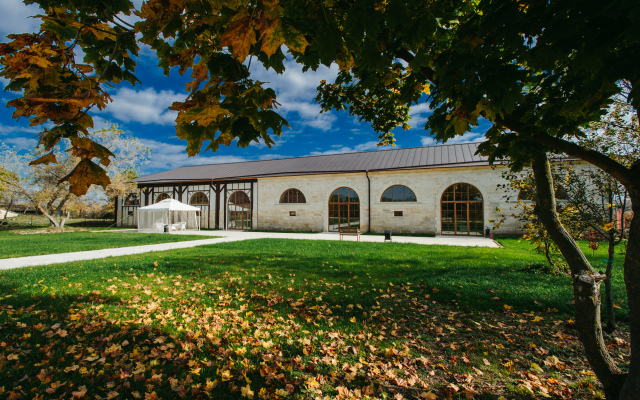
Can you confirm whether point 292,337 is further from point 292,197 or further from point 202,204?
point 202,204

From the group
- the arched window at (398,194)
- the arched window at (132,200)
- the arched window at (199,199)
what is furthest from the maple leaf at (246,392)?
the arched window at (132,200)

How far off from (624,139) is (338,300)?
488 cm

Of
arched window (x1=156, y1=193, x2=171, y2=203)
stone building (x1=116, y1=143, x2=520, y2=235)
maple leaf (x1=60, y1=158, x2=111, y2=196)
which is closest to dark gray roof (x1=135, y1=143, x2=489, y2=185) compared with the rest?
stone building (x1=116, y1=143, x2=520, y2=235)

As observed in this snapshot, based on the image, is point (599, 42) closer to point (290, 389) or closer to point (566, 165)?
point (290, 389)

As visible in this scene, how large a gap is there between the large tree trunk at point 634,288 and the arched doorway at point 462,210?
51.5 feet

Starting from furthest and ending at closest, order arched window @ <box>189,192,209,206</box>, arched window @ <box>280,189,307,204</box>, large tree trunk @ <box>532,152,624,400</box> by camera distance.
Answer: arched window @ <box>189,192,209,206</box>, arched window @ <box>280,189,307,204</box>, large tree trunk @ <box>532,152,624,400</box>

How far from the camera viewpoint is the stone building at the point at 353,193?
1594 centimetres

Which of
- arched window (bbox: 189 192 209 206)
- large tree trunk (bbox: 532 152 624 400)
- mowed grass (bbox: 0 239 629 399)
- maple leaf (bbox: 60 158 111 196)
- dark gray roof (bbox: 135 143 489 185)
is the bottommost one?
mowed grass (bbox: 0 239 629 399)

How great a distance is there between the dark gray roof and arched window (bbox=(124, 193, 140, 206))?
56.4 inches

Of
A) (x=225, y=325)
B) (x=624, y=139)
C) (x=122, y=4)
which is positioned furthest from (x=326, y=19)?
(x=624, y=139)

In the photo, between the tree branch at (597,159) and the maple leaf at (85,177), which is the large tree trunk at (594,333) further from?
the maple leaf at (85,177)

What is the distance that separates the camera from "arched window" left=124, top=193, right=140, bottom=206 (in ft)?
79.5

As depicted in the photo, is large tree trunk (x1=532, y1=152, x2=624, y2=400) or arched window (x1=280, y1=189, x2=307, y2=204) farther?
→ arched window (x1=280, y1=189, x2=307, y2=204)

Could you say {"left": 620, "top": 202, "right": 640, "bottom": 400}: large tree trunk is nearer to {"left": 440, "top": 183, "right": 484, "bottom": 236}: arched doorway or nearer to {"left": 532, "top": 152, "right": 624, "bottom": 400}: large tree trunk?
{"left": 532, "top": 152, "right": 624, "bottom": 400}: large tree trunk
